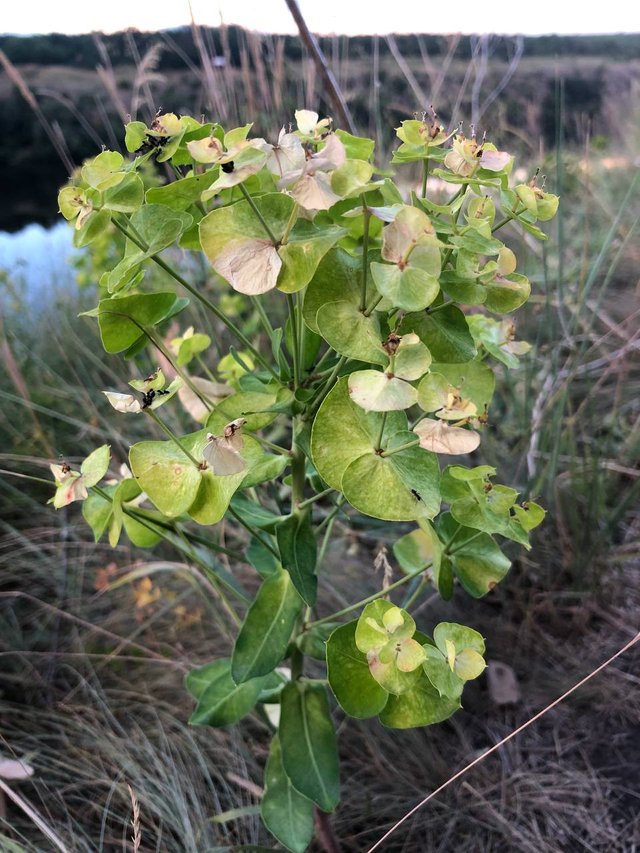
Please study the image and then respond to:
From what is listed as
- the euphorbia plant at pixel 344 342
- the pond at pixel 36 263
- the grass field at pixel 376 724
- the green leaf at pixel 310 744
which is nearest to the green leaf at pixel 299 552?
the euphorbia plant at pixel 344 342

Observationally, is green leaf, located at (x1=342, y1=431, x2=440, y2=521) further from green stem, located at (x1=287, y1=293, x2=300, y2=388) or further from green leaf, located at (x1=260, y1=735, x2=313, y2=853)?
green leaf, located at (x1=260, y1=735, x2=313, y2=853)

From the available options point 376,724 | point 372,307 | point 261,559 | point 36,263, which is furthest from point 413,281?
point 36,263

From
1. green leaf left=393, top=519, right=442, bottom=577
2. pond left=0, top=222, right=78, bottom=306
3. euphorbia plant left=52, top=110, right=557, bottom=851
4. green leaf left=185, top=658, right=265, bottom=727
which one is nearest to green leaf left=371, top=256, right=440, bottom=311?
euphorbia plant left=52, top=110, right=557, bottom=851

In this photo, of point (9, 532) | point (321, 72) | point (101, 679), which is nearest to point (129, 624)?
point (101, 679)

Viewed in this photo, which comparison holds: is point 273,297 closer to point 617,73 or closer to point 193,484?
point 193,484

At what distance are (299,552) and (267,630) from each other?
0.33 ft

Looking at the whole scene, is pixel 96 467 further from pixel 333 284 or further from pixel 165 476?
pixel 333 284

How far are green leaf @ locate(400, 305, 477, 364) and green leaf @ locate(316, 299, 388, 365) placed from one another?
0.17 ft

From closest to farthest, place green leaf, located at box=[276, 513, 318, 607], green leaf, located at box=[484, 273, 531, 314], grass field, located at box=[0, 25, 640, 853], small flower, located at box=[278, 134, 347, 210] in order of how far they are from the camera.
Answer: small flower, located at box=[278, 134, 347, 210] < green leaf, located at box=[484, 273, 531, 314] < green leaf, located at box=[276, 513, 318, 607] < grass field, located at box=[0, 25, 640, 853]

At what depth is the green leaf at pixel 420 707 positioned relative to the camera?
0.57m

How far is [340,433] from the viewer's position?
0.53 meters

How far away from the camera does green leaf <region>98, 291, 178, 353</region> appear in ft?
1.80

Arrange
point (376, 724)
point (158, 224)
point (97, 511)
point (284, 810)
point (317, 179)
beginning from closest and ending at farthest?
1. point (317, 179)
2. point (158, 224)
3. point (97, 511)
4. point (284, 810)
5. point (376, 724)

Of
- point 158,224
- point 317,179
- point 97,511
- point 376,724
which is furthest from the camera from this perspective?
point 376,724
